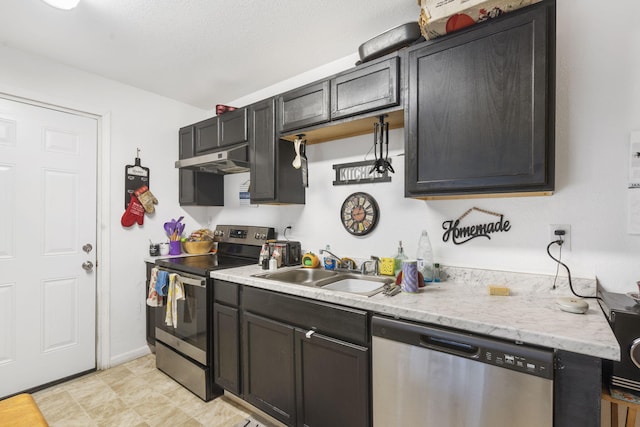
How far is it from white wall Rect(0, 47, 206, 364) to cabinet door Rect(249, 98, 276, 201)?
3.97 ft

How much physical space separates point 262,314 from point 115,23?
79.5 inches

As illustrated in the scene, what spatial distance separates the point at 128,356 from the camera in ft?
9.18

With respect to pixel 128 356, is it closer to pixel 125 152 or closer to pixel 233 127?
pixel 125 152

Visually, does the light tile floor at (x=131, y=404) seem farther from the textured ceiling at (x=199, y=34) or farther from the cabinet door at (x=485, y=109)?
the textured ceiling at (x=199, y=34)

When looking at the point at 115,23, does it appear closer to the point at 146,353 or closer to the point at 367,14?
the point at 367,14

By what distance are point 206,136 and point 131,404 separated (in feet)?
7.25

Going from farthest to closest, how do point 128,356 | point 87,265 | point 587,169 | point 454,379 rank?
1. point 128,356
2. point 87,265
3. point 587,169
4. point 454,379

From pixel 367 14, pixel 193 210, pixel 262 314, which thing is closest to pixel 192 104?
pixel 193 210

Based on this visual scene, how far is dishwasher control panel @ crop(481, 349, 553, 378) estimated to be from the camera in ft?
3.34

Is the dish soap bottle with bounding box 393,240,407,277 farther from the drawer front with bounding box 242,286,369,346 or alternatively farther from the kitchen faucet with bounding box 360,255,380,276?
the drawer front with bounding box 242,286,369,346

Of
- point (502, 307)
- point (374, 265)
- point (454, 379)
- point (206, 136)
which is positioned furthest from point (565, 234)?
point (206, 136)

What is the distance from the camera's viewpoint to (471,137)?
4.72 feet

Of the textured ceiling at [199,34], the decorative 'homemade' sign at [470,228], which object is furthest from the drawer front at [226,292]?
the textured ceiling at [199,34]

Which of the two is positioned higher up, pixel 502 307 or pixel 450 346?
pixel 502 307
